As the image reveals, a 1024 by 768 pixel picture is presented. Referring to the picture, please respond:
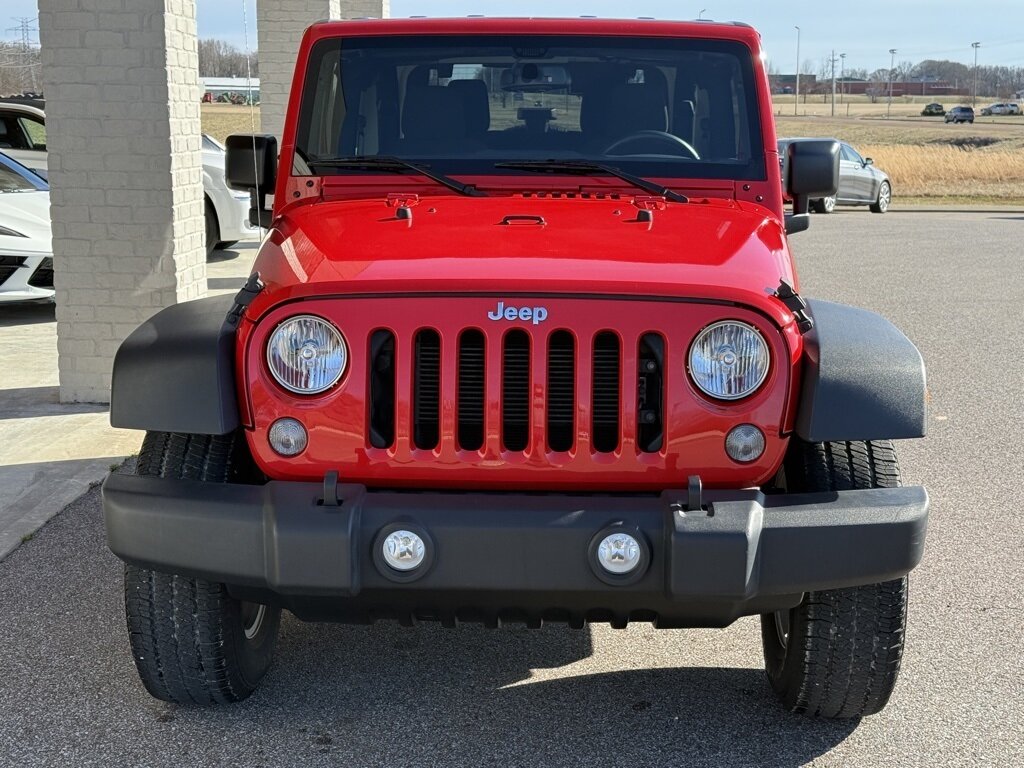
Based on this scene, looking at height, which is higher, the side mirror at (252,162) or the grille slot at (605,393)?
the side mirror at (252,162)

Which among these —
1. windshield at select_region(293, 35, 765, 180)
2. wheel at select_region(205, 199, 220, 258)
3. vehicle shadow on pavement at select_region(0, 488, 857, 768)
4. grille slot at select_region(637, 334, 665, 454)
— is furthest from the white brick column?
wheel at select_region(205, 199, 220, 258)

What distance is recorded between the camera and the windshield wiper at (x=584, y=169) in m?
4.16

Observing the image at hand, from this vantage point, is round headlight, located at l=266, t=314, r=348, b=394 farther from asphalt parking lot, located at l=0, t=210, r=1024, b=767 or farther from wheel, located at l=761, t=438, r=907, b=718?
wheel, located at l=761, t=438, r=907, b=718

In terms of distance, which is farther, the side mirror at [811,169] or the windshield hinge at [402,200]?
the side mirror at [811,169]

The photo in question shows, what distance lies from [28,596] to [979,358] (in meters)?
6.98

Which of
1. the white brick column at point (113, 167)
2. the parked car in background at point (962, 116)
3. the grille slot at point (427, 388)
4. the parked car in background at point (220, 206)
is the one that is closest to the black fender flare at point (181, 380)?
the grille slot at point (427, 388)

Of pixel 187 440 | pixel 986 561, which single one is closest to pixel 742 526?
pixel 187 440

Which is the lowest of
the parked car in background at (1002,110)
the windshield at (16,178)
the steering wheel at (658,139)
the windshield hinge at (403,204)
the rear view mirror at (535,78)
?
the windshield at (16,178)

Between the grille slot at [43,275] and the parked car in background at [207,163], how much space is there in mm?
2799

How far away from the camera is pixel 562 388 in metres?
3.15

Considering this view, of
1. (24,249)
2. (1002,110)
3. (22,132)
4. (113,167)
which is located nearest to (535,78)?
(113,167)

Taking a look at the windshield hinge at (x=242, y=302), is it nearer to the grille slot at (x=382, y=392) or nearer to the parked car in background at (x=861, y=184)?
the grille slot at (x=382, y=392)

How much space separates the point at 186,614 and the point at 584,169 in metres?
1.90

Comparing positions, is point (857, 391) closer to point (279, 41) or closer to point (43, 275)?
point (43, 275)
